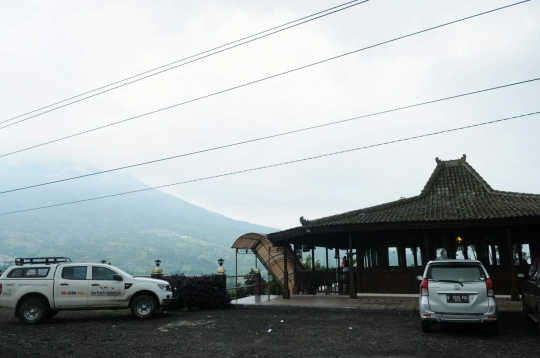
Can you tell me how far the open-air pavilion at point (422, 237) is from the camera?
17641 mm

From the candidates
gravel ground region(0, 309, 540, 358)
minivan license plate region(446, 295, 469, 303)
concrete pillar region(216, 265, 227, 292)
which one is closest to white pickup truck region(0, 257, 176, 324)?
gravel ground region(0, 309, 540, 358)

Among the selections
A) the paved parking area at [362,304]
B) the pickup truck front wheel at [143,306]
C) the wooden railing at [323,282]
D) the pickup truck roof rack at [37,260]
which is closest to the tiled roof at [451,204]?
the wooden railing at [323,282]

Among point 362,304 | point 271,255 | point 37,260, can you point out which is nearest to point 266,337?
point 362,304

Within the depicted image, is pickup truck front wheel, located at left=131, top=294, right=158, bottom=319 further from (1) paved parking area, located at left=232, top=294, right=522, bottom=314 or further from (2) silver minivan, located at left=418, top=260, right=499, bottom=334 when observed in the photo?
(2) silver minivan, located at left=418, top=260, right=499, bottom=334

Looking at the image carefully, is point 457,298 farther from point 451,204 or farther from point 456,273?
point 451,204

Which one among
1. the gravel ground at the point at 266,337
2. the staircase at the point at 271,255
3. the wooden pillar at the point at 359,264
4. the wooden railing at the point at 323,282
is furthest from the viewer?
the staircase at the point at 271,255

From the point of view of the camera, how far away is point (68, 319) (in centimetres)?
1468

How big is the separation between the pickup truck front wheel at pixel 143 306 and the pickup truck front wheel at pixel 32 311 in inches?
102

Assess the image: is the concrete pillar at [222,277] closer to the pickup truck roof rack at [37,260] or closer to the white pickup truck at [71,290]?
the white pickup truck at [71,290]

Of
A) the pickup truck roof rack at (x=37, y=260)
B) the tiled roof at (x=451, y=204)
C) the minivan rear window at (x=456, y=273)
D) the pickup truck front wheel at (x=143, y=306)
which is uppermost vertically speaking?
the tiled roof at (x=451, y=204)

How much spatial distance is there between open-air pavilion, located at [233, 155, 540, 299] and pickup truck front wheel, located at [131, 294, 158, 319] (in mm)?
6611

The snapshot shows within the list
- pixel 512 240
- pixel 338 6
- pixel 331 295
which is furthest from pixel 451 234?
pixel 338 6

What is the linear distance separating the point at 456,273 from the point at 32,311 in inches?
479

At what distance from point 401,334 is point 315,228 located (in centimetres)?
897
